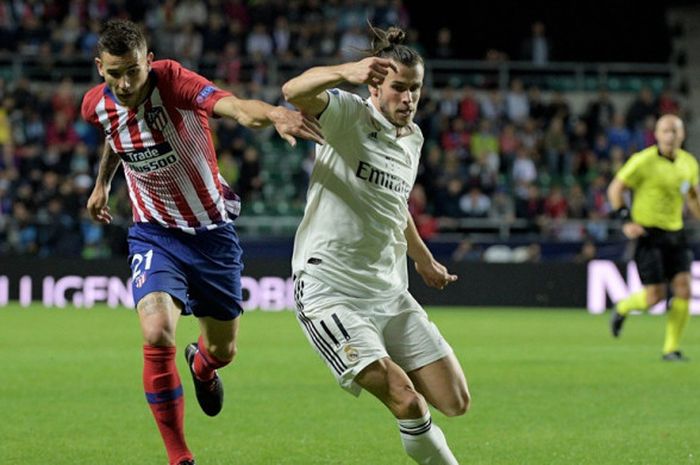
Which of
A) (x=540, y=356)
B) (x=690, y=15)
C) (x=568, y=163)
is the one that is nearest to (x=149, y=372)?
(x=540, y=356)

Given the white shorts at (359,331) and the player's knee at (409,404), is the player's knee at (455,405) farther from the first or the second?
the player's knee at (409,404)

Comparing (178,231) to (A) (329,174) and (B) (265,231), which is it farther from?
(B) (265,231)

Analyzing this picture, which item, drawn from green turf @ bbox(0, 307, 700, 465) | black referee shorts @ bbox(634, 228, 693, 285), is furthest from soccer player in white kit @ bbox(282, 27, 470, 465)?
black referee shorts @ bbox(634, 228, 693, 285)

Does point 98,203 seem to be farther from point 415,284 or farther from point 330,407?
point 415,284

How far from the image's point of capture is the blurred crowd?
2219 centimetres

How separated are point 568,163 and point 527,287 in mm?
4858

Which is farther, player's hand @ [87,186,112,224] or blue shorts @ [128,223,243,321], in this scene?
player's hand @ [87,186,112,224]

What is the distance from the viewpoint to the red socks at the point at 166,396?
6508 mm

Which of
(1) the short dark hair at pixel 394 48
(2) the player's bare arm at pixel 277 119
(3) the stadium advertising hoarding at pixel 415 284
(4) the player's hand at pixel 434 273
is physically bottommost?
(3) the stadium advertising hoarding at pixel 415 284

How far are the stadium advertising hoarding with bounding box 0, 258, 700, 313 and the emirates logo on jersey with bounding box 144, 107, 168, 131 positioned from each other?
13854mm

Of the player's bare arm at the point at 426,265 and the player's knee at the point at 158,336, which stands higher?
the player's bare arm at the point at 426,265

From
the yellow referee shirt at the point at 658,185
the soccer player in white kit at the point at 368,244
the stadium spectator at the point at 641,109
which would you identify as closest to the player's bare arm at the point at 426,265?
the soccer player in white kit at the point at 368,244

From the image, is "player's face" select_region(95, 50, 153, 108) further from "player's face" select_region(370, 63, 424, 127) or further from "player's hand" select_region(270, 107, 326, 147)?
"player's hand" select_region(270, 107, 326, 147)

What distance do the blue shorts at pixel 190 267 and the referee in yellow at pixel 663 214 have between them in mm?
6315
